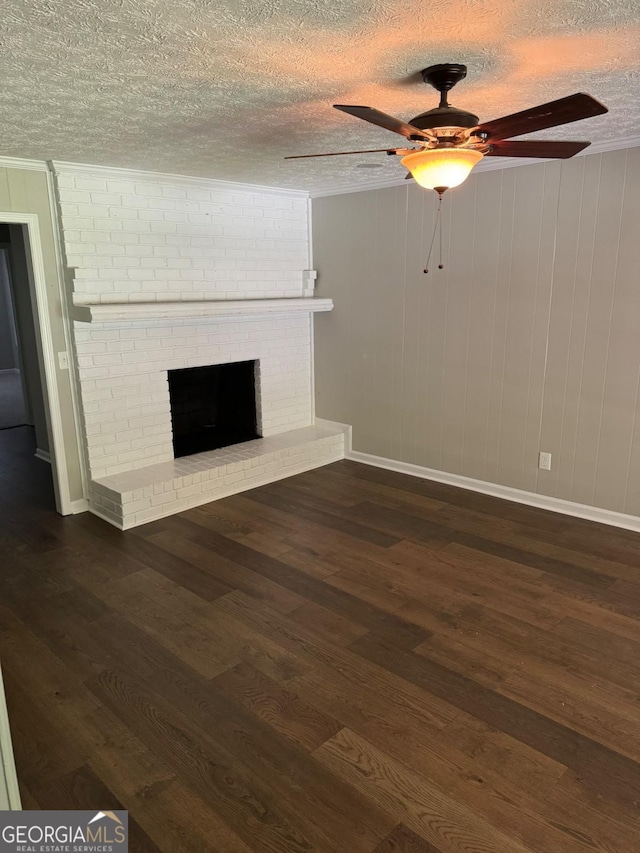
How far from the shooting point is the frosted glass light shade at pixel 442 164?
221cm

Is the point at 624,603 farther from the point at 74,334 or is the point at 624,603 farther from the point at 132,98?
the point at 74,334

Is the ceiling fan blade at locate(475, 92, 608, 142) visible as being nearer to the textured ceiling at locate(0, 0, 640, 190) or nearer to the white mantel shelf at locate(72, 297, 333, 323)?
the textured ceiling at locate(0, 0, 640, 190)

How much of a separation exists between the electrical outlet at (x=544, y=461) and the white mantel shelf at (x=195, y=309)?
219 centimetres

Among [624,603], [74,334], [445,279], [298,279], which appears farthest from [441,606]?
[298,279]

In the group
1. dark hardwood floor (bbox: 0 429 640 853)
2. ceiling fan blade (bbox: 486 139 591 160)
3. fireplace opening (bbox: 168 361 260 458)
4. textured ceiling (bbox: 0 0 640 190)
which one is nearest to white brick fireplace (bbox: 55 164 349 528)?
fireplace opening (bbox: 168 361 260 458)

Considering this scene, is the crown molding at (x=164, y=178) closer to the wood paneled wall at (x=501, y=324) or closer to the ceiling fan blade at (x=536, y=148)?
the wood paneled wall at (x=501, y=324)

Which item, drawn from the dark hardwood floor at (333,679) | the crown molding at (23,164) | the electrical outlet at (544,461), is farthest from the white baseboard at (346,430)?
the crown molding at (23,164)

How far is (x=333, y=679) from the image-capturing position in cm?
249

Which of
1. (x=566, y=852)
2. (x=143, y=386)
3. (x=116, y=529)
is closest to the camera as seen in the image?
(x=566, y=852)

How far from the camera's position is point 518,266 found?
4086mm

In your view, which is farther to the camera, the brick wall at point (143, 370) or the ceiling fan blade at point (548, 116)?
the brick wall at point (143, 370)

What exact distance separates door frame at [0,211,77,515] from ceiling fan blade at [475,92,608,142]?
116 inches

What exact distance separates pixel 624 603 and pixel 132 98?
3.27 metres

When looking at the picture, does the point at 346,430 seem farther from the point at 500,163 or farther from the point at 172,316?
the point at 500,163
